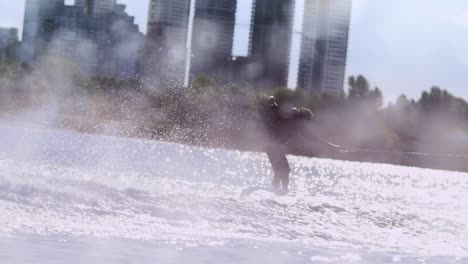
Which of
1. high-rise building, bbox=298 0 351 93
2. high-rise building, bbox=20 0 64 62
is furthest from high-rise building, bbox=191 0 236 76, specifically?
high-rise building, bbox=20 0 64 62

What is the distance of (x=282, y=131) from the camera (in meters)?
14.3

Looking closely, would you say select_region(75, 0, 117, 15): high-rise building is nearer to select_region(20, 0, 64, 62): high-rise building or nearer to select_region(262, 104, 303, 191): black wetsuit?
select_region(20, 0, 64, 62): high-rise building

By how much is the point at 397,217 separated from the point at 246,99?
37.8 m

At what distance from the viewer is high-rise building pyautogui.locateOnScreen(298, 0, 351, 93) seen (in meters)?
84.4

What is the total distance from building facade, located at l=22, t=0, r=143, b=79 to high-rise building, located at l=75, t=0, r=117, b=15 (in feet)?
0.25

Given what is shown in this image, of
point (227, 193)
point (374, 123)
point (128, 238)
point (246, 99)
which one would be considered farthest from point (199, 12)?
point (128, 238)

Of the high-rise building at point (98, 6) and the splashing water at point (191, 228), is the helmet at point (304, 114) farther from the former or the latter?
the high-rise building at point (98, 6)

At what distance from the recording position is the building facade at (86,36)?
56688 millimetres

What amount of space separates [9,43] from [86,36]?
1465 cm

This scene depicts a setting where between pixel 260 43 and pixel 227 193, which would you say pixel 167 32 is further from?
pixel 227 193

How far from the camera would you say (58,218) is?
688 centimetres

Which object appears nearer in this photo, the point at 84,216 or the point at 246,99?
the point at 84,216

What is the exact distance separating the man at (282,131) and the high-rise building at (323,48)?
66.2 metres

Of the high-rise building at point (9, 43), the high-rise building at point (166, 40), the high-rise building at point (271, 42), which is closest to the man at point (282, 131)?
the high-rise building at point (166, 40)
